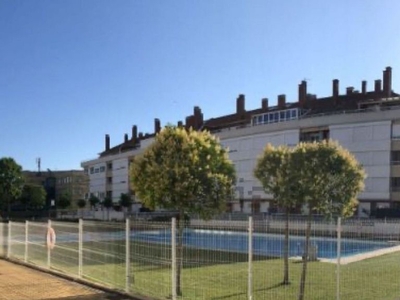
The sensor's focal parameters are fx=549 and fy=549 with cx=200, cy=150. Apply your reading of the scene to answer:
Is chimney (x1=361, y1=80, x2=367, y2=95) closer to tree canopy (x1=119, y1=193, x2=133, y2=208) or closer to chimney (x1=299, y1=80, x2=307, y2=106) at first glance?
chimney (x1=299, y1=80, x2=307, y2=106)

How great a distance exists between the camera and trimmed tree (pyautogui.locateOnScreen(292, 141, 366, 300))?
436 inches

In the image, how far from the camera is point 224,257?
12453 millimetres

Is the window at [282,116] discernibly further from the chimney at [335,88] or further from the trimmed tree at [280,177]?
the trimmed tree at [280,177]

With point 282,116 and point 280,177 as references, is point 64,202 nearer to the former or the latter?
point 282,116

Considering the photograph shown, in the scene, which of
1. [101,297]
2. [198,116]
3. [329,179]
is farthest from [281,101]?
[101,297]

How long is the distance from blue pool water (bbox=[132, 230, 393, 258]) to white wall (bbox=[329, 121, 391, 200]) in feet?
143

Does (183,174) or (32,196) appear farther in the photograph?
(32,196)

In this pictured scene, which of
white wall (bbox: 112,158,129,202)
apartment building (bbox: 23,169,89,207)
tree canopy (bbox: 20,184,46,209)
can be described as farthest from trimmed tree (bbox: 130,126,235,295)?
apartment building (bbox: 23,169,89,207)

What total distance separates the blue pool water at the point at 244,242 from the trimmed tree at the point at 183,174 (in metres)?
0.48

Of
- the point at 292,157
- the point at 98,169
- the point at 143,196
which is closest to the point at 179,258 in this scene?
the point at 143,196

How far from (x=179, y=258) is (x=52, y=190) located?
99.5m

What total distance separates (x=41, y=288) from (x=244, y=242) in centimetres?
455

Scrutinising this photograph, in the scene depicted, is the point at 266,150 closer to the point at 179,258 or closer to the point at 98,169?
the point at 179,258

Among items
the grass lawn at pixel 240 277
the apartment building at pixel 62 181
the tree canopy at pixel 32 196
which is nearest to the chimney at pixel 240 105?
the tree canopy at pixel 32 196
